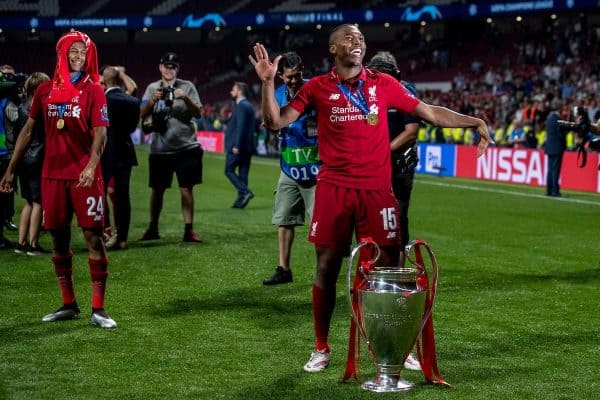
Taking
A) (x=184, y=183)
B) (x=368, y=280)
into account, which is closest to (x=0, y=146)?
(x=184, y=183)

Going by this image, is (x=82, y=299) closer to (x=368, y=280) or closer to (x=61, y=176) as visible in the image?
(x=61, y=176)

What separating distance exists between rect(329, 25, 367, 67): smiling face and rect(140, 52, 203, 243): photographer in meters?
5.66

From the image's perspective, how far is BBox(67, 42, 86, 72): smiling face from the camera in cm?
719

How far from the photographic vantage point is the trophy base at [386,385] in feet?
18.2

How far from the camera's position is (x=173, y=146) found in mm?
11961

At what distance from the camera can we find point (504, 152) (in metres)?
24.7

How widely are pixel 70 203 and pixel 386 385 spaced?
2.94 m

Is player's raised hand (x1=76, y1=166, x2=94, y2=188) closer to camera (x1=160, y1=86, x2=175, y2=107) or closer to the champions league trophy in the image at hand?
the champions league trophy

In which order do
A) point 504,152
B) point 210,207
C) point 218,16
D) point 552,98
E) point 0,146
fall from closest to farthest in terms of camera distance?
point 0,146 → point 210,207 → point 504,152 → point 552,98 → point 218,16

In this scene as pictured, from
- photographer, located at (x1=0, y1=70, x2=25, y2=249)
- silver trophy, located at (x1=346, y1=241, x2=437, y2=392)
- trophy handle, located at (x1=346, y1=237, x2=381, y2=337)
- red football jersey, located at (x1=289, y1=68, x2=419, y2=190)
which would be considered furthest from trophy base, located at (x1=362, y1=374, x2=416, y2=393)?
photographer, located at (x1=0, y1=70, x2=25, y2=249)

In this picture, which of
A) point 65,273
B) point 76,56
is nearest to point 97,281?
point 65,273

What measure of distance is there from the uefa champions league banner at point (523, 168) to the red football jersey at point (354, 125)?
636 inches

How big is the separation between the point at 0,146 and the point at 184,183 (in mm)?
2131

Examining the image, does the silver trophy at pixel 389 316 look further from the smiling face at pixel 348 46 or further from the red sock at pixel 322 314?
the smiling face at pixel 348 46
